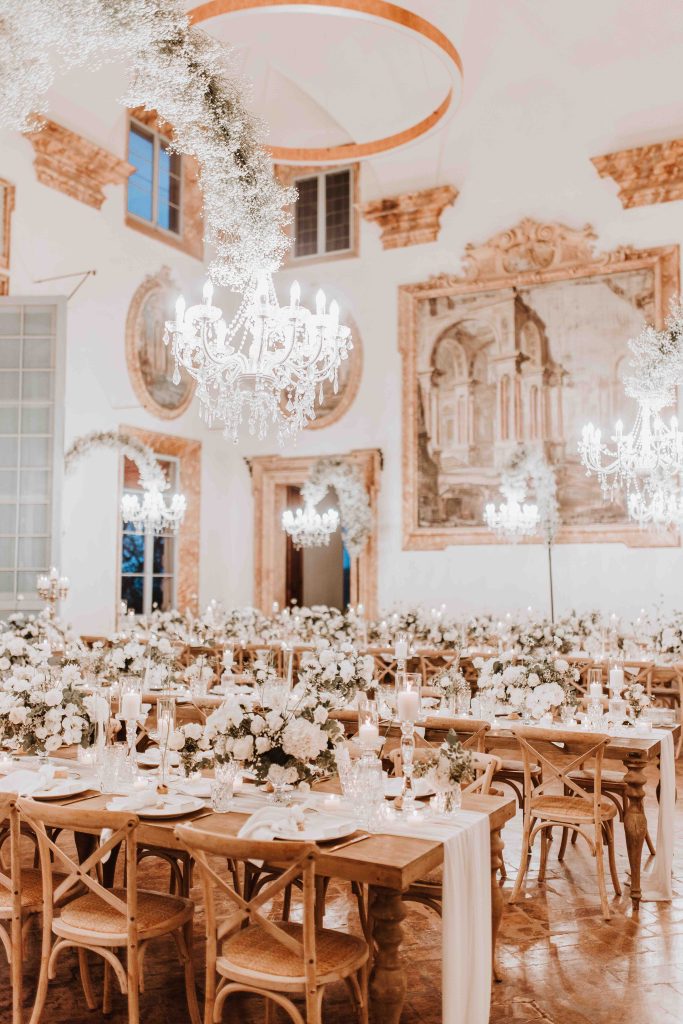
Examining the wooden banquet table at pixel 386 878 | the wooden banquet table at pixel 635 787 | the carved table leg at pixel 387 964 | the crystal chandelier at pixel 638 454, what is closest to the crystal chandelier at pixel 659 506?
the crystal chandelier at pixel 638 454

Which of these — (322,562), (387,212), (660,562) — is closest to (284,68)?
(387,212)

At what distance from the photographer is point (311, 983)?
2904 mm

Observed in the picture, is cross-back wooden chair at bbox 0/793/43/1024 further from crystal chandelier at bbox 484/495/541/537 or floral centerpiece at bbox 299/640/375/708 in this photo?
crystal chandelier at bbox 484/495/541/537

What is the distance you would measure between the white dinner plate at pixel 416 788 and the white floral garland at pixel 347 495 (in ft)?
32.0

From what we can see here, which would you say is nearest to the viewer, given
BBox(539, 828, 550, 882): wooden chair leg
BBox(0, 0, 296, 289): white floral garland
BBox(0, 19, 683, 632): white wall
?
BBox(0, 0, 296, 289): white floral garland

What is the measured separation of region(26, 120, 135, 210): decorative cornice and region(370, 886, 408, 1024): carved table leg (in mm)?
10386

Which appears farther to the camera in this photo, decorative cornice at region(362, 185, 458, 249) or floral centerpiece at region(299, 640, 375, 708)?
decorative cornice at region(362, 185, 458, 249)

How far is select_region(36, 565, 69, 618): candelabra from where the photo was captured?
1011 centimetres

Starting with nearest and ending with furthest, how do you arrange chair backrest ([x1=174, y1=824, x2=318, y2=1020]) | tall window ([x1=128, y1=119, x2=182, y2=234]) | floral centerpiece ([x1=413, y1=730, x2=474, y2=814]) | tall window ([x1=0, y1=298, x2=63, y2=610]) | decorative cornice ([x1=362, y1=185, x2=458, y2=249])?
chair backrest ([x1=174, y1=824, x2=318, y2=1020]), floral centerpiece ([x1=413, y1=730, x2=474, y2=814]), tall window ([x1=0, y1=298, x2=63, y2=610]), tall window ([x1=128, y1=119, x2=182, y2=234]), decorative cornice ([x1=362, y1=185, x2=458, y2=249])

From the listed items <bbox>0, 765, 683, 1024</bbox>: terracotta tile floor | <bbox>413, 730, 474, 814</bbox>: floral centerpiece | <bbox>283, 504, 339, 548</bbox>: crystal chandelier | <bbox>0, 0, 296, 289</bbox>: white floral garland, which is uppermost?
<bbox>0, 0, 296, 289</bbox>: white floral garland

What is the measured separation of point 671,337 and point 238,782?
8.57 m

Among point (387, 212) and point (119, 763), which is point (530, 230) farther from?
point (119, 763)

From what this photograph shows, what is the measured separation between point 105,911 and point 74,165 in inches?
410

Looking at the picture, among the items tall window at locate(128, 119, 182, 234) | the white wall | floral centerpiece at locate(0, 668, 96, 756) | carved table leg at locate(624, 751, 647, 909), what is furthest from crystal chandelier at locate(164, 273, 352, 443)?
tall window at locate(128, 119, 182, 234)
